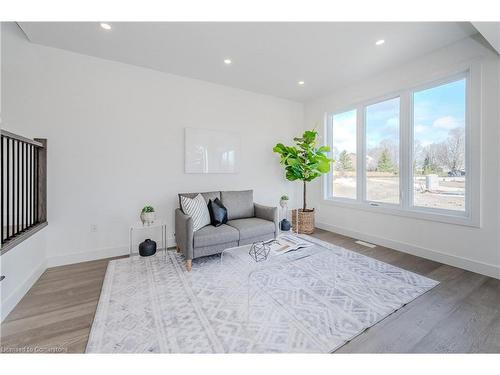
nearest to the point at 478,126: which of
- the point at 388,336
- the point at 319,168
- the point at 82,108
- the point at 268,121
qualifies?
the point at 319,168

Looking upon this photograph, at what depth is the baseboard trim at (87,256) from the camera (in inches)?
111

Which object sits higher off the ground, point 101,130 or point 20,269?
point 101,130

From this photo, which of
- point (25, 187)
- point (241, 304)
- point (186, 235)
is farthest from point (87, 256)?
point (241, 304)

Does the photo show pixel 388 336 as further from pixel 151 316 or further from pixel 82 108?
pixel 82 108

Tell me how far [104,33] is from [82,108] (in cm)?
102

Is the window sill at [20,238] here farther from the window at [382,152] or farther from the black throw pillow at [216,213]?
the window at [382,152]

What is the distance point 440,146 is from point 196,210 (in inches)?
137

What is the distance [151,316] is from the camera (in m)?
1.82

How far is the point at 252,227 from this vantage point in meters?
3.05

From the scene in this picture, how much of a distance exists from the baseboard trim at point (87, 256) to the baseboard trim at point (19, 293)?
193mm

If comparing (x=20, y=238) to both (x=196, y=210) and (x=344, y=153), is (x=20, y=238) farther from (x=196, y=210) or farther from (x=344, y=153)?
(x=344, y=153)

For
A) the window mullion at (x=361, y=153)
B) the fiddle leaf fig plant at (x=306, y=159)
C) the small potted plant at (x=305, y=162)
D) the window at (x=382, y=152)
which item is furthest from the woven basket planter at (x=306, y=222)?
the window at (x=382, y=152)

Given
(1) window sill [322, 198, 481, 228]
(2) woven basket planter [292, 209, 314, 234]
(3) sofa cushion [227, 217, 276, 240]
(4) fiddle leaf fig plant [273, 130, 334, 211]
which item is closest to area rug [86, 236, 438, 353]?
(3) sofa cushion [227, 217, 276, 240]
